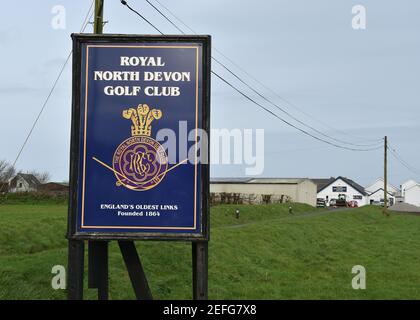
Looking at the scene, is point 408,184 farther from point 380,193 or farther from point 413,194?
point 413,194

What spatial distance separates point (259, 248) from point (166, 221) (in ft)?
50.4

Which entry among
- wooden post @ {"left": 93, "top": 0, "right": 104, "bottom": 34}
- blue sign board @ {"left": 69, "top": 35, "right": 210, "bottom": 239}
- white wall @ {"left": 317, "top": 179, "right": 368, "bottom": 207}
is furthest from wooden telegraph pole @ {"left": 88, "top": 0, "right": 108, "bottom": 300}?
white wall @ {"left": 317, "top": 179, "right": 368, "bottom": 207}

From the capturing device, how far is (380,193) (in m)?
127

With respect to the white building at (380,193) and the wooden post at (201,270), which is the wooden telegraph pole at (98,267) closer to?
the wooden post at (201,270)

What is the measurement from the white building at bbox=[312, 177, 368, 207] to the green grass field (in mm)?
86581

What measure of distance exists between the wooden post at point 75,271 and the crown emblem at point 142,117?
156 centimetres

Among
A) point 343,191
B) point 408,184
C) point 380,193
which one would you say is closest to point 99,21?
point 343,191

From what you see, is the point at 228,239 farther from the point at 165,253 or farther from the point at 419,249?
the point at 419,249

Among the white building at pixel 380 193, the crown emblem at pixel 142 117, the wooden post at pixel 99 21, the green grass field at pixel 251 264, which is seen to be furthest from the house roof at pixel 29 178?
the crown emblem at pixel 142 117

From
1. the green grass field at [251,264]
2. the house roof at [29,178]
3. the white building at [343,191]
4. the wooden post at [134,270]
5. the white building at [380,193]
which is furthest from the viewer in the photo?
the white building at [380,193]

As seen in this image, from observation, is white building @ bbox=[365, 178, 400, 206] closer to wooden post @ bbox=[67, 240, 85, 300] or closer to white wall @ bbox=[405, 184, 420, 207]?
white wall @ bbox=[405, 184, 420, 207]

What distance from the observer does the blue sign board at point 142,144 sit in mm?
6590

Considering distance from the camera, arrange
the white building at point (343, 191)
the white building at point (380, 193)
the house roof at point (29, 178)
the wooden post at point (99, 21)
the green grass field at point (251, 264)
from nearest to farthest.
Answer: the wooden post at point (99, 21)
the green grass field at point (251, 264)
the house roof at point (29, 178)
the white building at point (343, 191)
the white building at point (380, 193)
